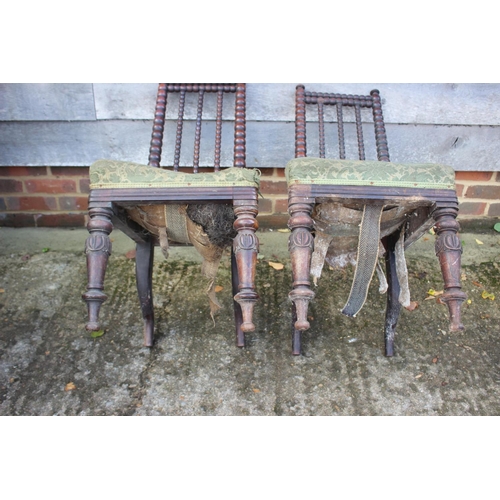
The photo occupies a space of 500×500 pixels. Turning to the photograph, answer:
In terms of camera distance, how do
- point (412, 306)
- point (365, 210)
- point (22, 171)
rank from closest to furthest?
point (365, 210) → point (412, 306) → point (22, 171)

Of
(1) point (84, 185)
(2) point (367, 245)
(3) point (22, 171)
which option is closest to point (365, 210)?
(2) point (367, 245)

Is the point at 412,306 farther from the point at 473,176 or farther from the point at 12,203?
the point at 12,203

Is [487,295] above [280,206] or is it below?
below

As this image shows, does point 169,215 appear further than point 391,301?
No

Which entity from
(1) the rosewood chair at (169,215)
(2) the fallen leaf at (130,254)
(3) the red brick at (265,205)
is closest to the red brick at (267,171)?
(3) the red brick at (265,205)

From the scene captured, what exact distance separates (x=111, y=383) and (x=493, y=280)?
2.01 metres

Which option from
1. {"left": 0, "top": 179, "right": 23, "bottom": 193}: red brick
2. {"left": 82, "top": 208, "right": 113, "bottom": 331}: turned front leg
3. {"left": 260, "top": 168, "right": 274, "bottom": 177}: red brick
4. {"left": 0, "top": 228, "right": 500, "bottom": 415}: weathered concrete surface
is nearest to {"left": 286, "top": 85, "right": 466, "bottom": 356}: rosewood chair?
{"left": 0, "top": 228, "right": 500, "bottom": 415}: weathered concrete surface

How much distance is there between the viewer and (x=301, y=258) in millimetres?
1676

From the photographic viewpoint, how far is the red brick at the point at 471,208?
2.99 metres

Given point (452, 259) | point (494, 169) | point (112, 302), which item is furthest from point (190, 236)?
point (494, 169)

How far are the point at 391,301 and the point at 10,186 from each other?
221cm

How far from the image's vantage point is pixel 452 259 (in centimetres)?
171

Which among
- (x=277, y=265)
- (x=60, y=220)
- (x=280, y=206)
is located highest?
(x=280, y=206)

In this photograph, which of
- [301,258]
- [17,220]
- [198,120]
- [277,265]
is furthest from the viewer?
[17,220]
